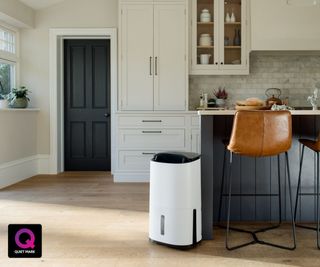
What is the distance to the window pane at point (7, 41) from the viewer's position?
5.25 meters

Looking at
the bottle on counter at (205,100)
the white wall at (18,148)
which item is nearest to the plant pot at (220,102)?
the bottle on counter at (205,100)

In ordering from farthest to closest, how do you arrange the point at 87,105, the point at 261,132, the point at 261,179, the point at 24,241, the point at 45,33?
the point at 87,105
the point at 45,33
the point at 261,179
the point at 261,132
the point at 24,241

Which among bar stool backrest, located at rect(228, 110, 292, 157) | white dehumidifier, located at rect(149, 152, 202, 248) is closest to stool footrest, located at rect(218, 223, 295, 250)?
white dehumidifier, located at rect(149, 152, 202, 248)

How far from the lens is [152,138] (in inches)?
202

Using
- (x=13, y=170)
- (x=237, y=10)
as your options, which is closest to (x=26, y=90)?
(x=13, y=170)

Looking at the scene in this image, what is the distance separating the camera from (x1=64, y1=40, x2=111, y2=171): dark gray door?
5.99m

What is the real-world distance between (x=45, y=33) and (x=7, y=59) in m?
0.74

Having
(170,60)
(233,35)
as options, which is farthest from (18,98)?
(233,35)

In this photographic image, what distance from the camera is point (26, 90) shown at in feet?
17.5

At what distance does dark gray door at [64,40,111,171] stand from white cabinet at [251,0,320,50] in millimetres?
2360

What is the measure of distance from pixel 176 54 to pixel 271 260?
11.3ft

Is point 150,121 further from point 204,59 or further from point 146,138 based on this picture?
point 204,59

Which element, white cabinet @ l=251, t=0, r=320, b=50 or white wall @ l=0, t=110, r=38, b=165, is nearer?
white wall @ l=0, t=110, r=38, b=165

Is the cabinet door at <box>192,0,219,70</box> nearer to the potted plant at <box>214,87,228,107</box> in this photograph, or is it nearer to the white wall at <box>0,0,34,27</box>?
the potted plant at <box>214,87,228,107</box>
